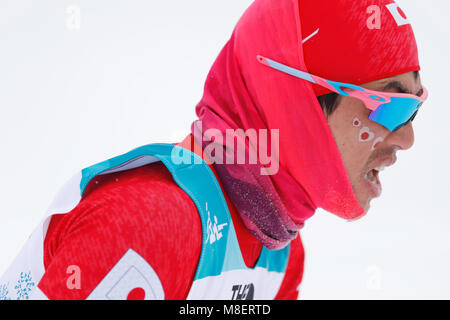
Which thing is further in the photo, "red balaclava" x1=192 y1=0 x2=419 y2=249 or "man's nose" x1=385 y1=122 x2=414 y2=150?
"man's nose" x1=385 y1=122 x2=414 y2=150

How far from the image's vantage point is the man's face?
1305 millimetres

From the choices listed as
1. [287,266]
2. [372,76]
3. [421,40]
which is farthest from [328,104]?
[421,40]

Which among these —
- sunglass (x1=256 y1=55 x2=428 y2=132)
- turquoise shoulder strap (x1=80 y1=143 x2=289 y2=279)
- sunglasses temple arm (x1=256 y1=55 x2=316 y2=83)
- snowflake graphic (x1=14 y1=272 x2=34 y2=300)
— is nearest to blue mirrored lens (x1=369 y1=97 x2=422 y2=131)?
sunglass (x1=256 y1=55 x2=428 y2=132)

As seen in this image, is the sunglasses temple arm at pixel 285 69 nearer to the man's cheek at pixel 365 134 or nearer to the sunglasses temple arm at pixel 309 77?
the sunglasses temple arm at pixel 309 77

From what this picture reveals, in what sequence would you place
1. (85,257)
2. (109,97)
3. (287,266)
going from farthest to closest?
1. (109,97)
2. (287,266)
3. (85,257)

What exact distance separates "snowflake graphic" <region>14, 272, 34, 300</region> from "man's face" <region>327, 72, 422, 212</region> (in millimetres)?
822

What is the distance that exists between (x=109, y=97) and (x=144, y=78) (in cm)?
30

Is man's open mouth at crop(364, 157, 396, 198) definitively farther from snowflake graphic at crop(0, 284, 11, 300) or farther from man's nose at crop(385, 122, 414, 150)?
snowflake graphic at crop(0, 284, 11, 300)

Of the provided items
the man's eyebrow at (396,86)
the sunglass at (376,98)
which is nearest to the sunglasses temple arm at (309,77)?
the sunglass at (376,98)

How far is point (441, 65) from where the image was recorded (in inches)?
157

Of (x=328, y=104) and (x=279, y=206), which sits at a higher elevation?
(x=328, y=104)

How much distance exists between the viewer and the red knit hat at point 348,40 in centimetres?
127

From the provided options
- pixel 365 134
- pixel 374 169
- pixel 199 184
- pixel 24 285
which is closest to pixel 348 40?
pixel 365 134
